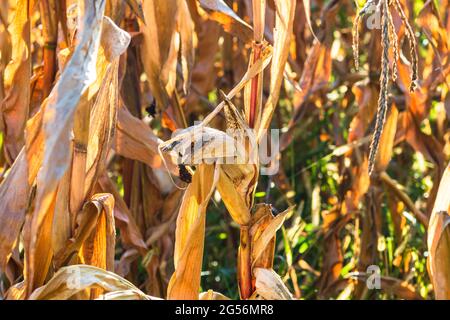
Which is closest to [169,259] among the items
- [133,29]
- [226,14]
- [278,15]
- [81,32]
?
[133,29]

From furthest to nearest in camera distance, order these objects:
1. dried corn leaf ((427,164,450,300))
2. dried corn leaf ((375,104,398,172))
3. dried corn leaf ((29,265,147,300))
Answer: dried corn leaf ((375,104,398,172)), dried corn leaf ((427,164,450,300)), dried corn leaf ((29,265,147,300))

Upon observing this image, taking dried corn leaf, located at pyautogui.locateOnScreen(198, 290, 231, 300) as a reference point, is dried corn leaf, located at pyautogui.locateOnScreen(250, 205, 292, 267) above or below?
above

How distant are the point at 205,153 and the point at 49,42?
39cm

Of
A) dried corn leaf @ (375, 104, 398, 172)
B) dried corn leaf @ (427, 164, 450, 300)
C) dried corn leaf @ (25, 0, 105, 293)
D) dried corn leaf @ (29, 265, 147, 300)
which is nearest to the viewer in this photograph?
dried corn leaf @ (25, 0, 105, 293)

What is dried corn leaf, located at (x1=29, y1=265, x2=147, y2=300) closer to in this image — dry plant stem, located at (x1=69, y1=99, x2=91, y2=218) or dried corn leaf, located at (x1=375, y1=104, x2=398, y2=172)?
dry plant stem, located at (x1=69, y1=99, x2=91, y2=218)

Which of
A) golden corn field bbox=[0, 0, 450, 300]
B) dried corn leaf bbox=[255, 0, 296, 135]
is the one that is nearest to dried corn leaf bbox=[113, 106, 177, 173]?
golden corn field bbox=[0, 0, 450, 300]

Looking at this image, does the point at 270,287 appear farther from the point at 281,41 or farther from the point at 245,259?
the point at 281,41

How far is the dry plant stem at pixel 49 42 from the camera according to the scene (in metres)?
1.04

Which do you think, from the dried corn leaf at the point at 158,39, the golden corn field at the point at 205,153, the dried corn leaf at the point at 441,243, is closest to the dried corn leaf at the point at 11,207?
the golden corn field at the point at 205,153

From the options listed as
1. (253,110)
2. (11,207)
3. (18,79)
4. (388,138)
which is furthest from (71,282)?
(388,138)

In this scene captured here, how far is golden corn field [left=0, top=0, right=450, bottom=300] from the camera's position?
74 centimetres

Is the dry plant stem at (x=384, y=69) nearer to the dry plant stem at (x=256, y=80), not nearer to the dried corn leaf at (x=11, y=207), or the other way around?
the dry plant stem at (x=256, y=80)

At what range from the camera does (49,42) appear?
3.44 ft
